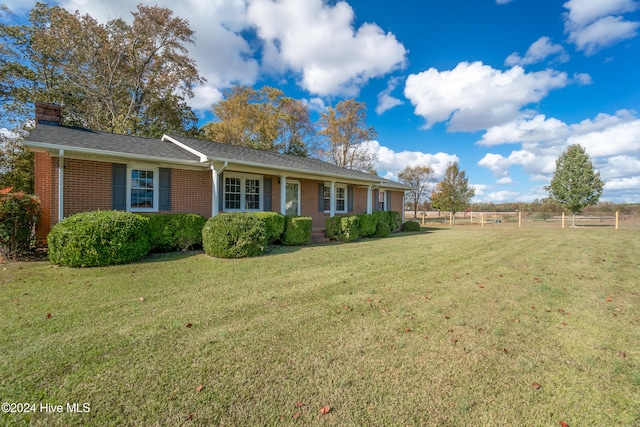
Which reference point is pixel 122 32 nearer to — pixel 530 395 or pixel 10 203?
pixel 10 203

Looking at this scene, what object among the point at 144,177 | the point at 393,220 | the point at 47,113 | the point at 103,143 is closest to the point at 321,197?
the point at 393,220

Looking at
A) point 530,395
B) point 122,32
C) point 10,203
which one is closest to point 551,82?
point 530,395

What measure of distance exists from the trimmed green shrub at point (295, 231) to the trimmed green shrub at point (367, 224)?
3.24 metres

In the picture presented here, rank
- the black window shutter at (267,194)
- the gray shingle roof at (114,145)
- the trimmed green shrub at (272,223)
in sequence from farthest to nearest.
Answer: the black window shutter at (267,194) < the trimmed green shrub at (272,223) < the gray shingle roof at (114,145)

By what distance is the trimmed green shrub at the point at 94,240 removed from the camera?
6.08 m

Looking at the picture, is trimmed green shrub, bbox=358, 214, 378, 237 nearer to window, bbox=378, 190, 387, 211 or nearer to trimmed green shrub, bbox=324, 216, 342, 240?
trimmed green shrub, bbox=324, 216, 342, 240

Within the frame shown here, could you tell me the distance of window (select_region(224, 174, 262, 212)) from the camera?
424 inches

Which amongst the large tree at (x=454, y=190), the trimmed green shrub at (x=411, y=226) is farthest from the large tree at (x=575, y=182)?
the trimmed green shrub at (x=411, y=226)

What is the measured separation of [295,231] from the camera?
10.0 meters

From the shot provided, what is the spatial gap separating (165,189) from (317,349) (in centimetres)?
829

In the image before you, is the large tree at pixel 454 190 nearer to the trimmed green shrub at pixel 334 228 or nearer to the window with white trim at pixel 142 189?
the trimmed green shrub at pixel 334 228

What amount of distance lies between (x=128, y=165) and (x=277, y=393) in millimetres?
8839

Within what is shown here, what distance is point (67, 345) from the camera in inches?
113

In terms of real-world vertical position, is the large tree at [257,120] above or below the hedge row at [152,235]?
above
